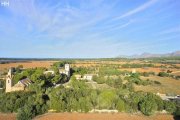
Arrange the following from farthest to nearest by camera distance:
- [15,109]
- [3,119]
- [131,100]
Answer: [131,100], [15,109], [3,119]

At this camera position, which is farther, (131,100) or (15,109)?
(131,100)

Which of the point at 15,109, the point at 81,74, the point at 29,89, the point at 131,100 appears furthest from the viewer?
the point at 81,74

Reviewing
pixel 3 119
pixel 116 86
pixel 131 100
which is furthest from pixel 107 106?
pixel 116 86

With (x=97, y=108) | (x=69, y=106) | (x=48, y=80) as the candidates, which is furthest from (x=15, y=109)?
(x=48, y=80)

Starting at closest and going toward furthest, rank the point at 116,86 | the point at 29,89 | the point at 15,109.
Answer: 1. the point at 15,109
2. the point at 29,89
3. the point at 116,86

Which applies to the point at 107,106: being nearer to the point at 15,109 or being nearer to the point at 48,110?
the point at 48,110

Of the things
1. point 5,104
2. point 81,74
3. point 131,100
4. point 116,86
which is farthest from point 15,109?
point 81,74

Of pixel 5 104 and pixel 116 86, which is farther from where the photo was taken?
pixel 116 86

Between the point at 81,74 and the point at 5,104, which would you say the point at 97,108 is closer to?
the point at 5,104

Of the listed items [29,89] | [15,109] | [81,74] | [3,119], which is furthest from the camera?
[81,74]
